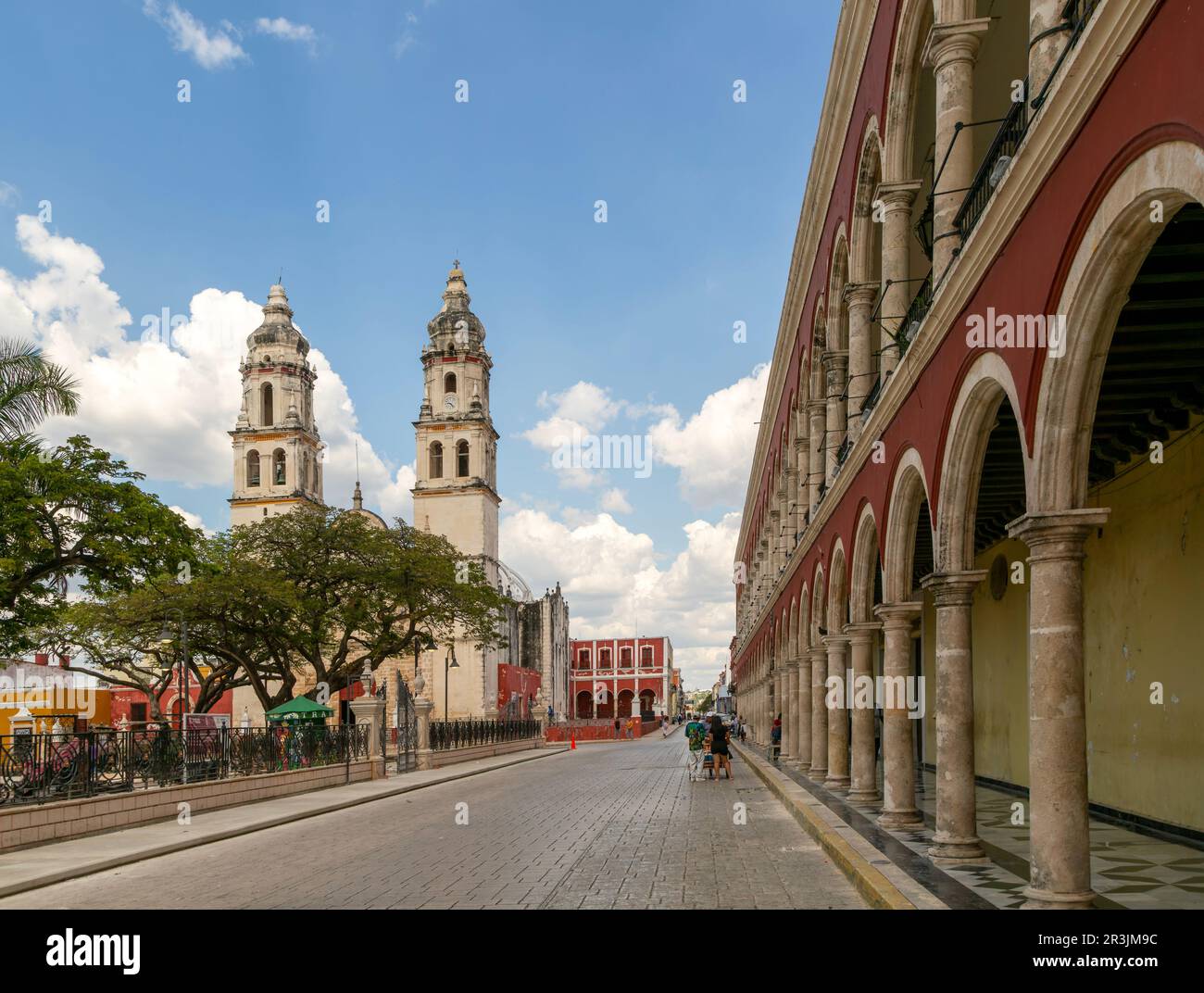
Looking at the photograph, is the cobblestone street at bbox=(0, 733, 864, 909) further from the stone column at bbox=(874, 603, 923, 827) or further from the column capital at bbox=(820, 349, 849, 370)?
the column capital at bbox=(820, 349, 849, 370)

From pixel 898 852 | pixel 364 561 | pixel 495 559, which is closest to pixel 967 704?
pixel 898 852

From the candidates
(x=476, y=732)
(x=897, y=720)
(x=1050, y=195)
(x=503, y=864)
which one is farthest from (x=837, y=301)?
(x=476, y=732)

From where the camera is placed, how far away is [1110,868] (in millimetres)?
9977

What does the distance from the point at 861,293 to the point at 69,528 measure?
42.5 feet

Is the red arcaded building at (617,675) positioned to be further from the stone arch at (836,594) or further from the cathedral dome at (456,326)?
the stone arch at (836,594)

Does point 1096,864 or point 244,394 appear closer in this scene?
point 1096,864

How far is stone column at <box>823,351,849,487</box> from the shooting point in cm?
1858

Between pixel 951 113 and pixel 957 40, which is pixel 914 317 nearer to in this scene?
pixel 951 113

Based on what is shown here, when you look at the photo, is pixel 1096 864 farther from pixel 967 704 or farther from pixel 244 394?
pixel 244 394

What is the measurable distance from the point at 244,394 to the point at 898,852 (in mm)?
57621

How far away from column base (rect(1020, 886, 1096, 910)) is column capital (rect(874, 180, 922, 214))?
8030 mm
